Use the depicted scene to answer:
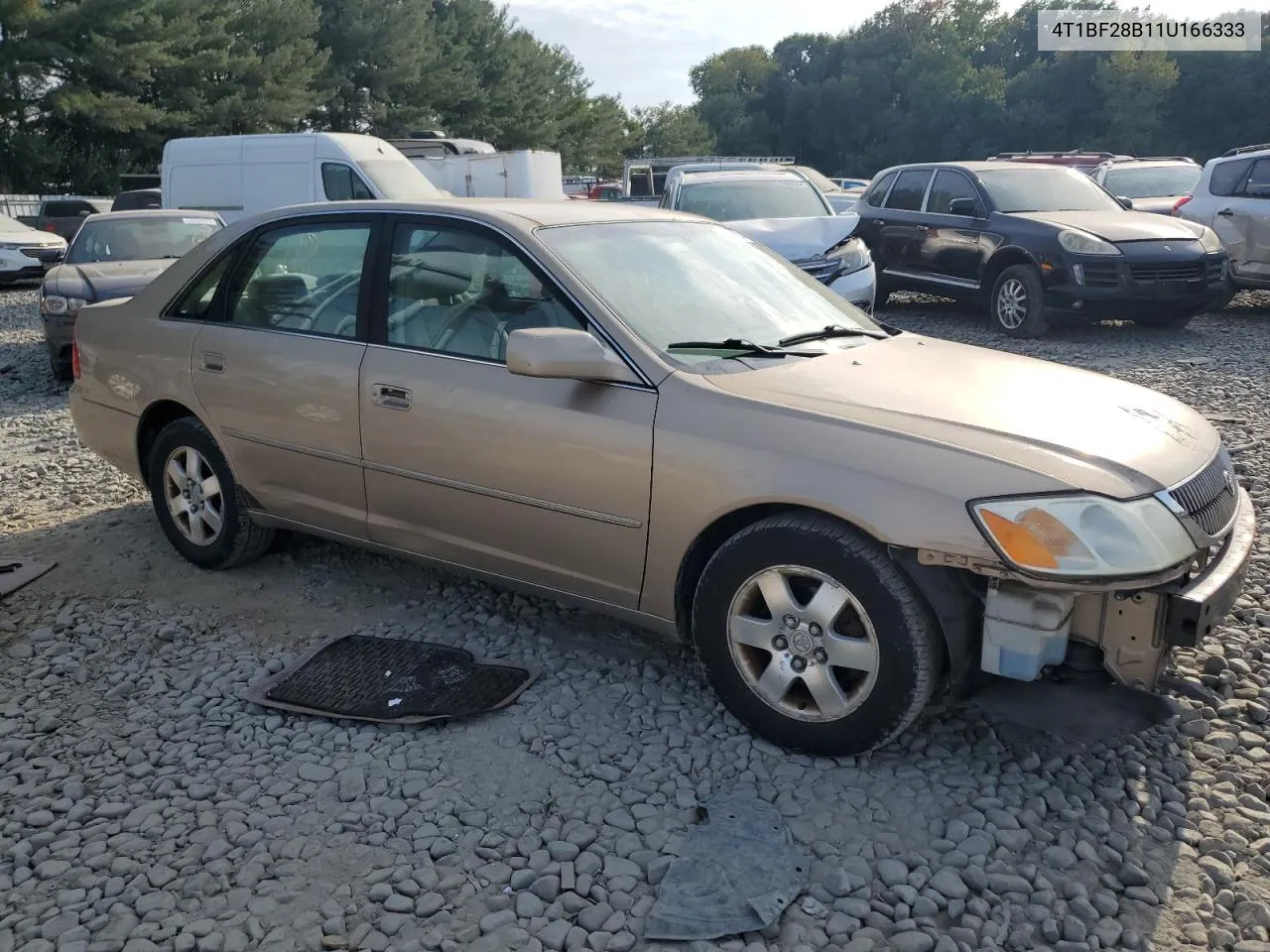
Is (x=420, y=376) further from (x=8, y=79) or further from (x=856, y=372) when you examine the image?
(x=8, y=79)

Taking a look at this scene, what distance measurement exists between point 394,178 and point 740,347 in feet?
39.9

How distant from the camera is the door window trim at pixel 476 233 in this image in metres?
3.64

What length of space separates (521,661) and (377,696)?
55 centimetres

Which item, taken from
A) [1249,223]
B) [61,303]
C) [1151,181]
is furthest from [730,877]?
[1151,181]

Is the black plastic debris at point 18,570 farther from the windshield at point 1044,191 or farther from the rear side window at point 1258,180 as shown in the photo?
the rear side window at point 1258,180

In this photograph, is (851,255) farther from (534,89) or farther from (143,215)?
(534,89)

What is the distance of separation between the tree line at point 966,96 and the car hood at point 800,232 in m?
49.7

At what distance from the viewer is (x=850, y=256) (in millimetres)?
10023

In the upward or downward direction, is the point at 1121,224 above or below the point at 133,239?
above

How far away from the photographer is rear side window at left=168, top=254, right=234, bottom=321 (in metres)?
4.82

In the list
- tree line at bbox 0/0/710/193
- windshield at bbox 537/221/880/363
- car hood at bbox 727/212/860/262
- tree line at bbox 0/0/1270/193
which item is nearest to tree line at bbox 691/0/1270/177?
tree line at bbox 0/0/1270/193

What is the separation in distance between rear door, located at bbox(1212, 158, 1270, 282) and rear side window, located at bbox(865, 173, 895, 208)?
339 centimetres

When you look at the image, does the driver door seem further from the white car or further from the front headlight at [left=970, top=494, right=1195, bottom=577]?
the white car

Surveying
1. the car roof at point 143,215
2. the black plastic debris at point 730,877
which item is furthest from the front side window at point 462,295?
the car roof at point 143,215
